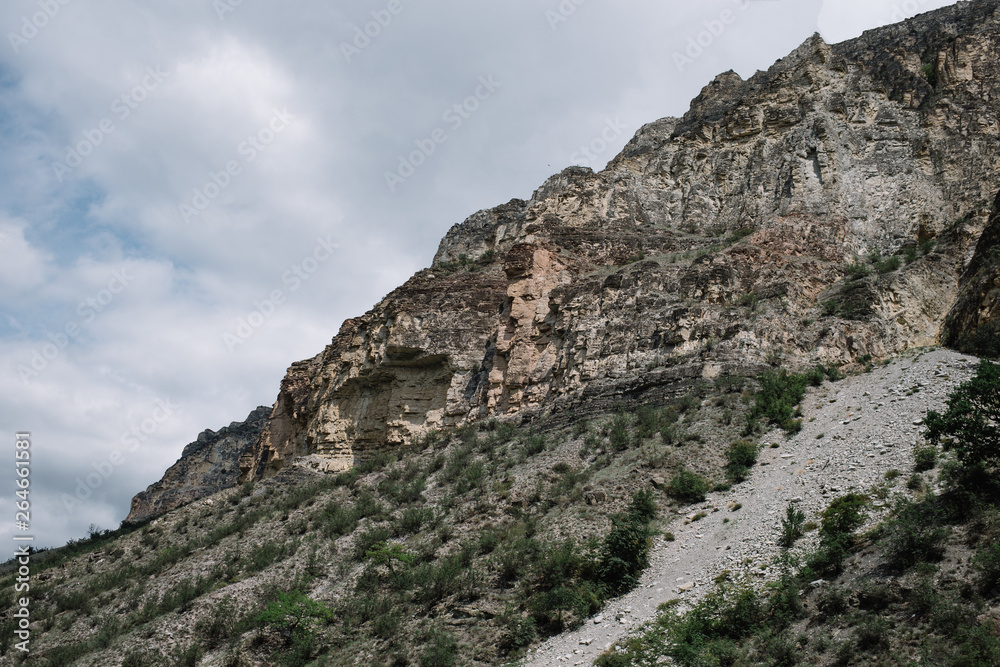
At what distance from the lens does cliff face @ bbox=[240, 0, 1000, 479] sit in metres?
25.9

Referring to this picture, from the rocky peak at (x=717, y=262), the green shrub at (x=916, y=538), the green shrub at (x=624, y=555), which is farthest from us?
the rocky peak at (x=717, y=262)

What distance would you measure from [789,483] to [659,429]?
5149 mm

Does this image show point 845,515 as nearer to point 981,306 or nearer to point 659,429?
point 659,429

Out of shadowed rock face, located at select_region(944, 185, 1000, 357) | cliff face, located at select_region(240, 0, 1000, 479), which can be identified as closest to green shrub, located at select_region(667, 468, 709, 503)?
cliff face, located at select_region(240, 0, 1000, 479)

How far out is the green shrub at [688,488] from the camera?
18031 mm

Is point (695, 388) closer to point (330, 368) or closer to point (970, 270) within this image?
point (970, 270)

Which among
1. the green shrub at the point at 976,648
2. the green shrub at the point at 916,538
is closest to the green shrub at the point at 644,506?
the green shrub at the point at 916,538

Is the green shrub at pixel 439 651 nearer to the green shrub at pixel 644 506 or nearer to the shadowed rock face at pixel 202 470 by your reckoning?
the green shrub at pixel 644 506

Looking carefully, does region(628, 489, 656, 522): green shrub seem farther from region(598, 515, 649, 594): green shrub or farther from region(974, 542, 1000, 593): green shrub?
region(974, 542, 1000, 593): green shrub

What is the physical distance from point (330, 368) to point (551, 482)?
73.5 ft

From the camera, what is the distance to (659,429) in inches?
845

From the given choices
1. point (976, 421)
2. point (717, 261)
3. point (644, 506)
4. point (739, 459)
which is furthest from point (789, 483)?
point (717, 261)

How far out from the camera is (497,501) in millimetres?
20391

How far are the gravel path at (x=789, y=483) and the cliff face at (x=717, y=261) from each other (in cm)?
387
